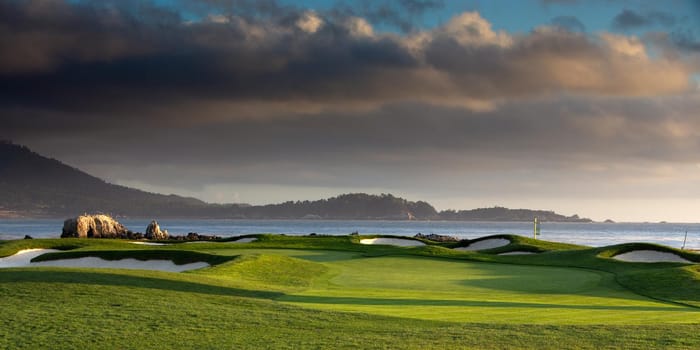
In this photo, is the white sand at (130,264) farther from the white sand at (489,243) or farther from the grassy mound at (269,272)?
the white sand at (489,243)

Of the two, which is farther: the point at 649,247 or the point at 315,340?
the point at 649,247

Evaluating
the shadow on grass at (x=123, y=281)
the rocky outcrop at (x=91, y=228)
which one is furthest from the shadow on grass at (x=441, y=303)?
the rocky outcrop at (x=91, y=228)

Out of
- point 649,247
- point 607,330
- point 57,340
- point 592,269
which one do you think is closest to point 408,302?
point 607,330

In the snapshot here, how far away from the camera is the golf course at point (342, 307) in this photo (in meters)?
10.7

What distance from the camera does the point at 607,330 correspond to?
38.6ft

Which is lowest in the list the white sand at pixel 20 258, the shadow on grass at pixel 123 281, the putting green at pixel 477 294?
the white sand at pixel 20 258

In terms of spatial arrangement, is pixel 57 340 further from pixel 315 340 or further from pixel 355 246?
pixel 355 246

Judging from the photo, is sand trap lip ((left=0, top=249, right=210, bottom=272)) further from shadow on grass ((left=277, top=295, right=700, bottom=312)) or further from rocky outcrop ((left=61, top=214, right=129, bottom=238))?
rocky outcrop ((left=61, top=214, right=129, bottom=238))

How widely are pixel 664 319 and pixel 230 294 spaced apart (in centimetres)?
876

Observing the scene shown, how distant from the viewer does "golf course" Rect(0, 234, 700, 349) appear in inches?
421

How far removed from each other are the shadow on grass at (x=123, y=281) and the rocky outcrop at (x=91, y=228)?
171ft

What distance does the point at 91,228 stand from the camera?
68062 millimetres

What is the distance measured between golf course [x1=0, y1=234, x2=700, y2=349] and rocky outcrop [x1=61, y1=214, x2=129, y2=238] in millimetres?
43947

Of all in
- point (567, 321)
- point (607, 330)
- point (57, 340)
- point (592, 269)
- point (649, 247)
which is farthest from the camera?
point (649, 247)
